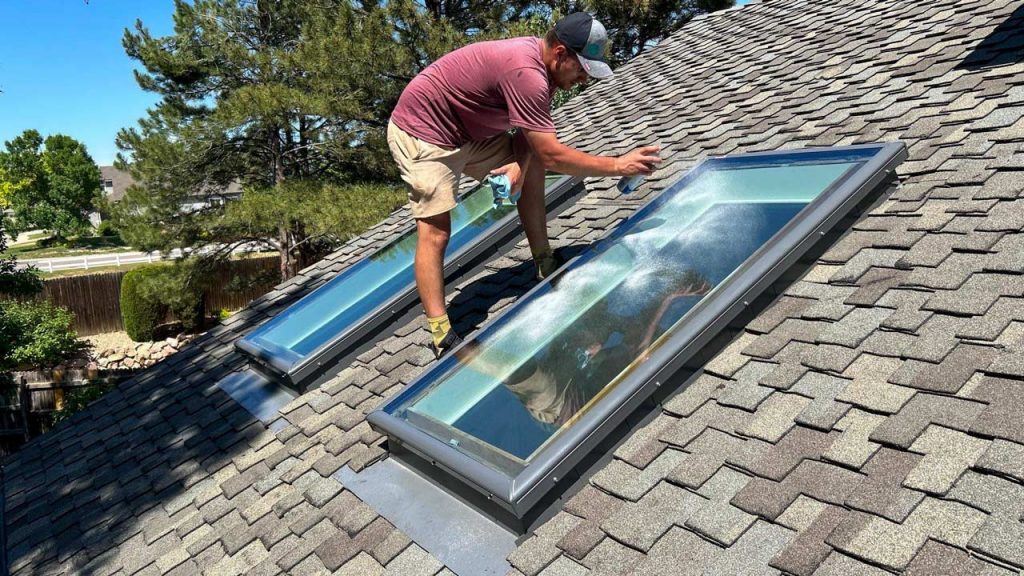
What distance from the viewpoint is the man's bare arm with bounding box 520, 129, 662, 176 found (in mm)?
3129

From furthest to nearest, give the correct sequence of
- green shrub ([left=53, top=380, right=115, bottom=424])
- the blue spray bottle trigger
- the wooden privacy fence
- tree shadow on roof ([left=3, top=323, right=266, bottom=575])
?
the wooden privacy fence
green shrub ([left=53, top=380, right=115, bottom=424])
tree shadow on roof ([left=3, top=323, right=266, bottom=575])
the blue spray bottle trigger

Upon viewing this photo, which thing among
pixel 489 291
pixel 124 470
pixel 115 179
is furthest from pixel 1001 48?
pixel 115 179

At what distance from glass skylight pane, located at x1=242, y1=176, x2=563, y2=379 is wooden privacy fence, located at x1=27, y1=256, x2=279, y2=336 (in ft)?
64.3

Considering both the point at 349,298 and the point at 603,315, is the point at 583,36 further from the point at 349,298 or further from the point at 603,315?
the point at 349,298

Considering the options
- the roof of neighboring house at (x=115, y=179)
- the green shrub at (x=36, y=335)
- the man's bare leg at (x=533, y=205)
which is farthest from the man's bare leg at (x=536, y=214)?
the roof of neighboring house at (x=115, y=179)

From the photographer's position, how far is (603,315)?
3008 millimetres

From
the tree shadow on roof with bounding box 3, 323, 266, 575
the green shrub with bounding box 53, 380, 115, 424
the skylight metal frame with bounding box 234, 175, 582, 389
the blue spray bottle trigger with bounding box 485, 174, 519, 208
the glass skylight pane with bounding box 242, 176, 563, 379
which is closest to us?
the blue spray bottle trigger with bounding box 485, 174, 519, 208

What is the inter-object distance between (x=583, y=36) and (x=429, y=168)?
3.46 feet

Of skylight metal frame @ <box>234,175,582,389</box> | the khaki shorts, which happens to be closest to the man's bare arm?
the khaki shorts

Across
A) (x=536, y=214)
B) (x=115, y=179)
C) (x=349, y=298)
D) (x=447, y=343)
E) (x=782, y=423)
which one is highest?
(x=536, y=214)

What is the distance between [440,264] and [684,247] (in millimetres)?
1258

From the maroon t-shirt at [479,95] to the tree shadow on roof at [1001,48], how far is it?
2.77 meters

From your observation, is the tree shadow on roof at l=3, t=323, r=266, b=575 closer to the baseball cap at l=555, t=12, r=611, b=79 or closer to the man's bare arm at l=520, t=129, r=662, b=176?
the man's bare arm at l=520, t=129, r=662, b=176

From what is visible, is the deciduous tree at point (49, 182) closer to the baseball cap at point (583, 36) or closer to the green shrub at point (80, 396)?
the green shrub at point (80, 396)
